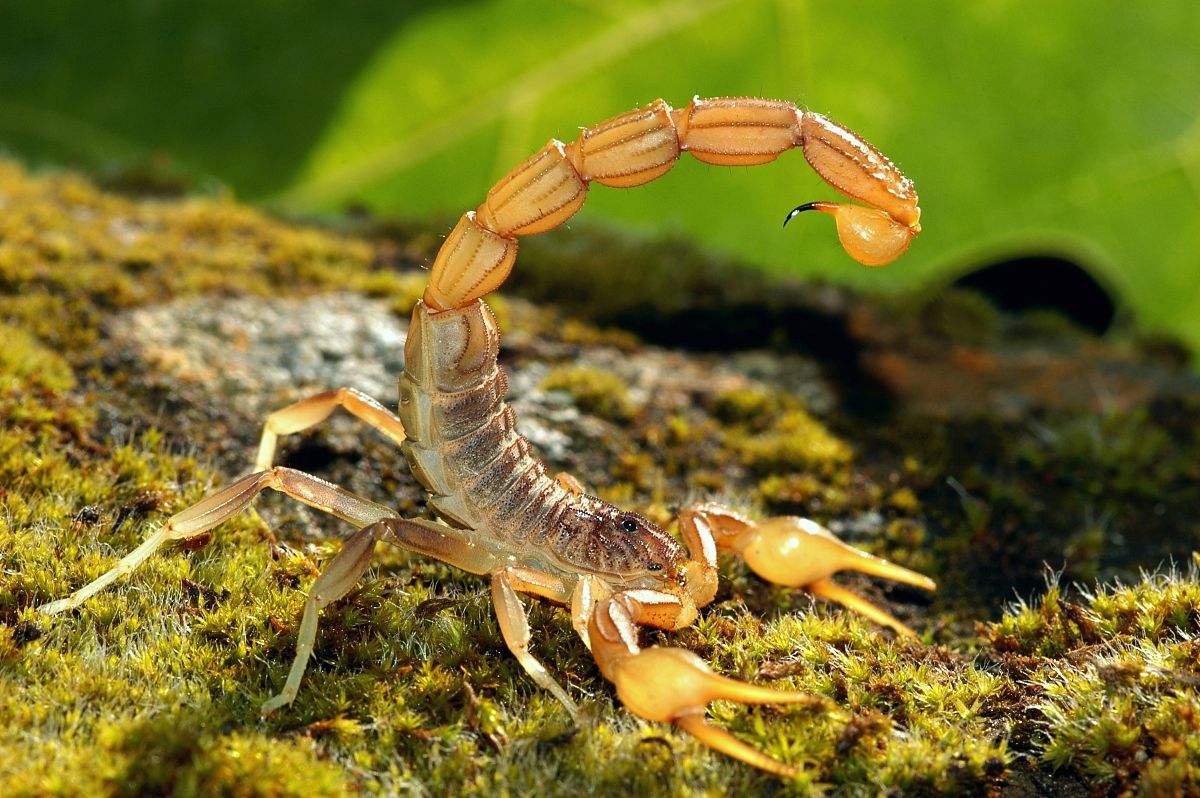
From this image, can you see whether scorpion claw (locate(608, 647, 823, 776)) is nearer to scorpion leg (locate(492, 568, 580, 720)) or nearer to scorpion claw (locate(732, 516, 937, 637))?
scorpion leg (locate(492, 568, 580, 720))

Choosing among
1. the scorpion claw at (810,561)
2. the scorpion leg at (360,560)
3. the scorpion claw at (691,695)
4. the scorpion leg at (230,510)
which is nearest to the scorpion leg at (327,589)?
the scorpion leg at (360,560)

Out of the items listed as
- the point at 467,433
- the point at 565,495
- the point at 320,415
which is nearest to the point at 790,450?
the point at 565,495

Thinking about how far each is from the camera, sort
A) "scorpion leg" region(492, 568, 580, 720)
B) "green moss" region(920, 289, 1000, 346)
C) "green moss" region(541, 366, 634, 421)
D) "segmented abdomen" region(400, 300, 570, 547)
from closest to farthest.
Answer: "scorpion leg" region(492, 568, 580, 720) → "segmented abdomen" region(400, 300, 570, 547) → "green moss" region(541, 366, 634, 421) → "green moss" region(920, 289, 1000, 346)

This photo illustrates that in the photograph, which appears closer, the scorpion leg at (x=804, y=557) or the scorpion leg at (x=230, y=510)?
the scorpion leg at (x=230, y=510)

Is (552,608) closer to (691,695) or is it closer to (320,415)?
(691,695)

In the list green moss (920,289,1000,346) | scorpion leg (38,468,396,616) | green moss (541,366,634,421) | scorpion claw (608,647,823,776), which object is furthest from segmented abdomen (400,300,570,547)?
green moss (920,289,1000,346)

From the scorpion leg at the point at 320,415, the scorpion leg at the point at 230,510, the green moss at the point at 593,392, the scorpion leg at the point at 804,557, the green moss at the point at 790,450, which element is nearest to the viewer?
the scorpion leg at the point at 230,510

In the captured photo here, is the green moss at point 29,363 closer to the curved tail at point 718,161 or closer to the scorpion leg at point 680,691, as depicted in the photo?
the curved tail at point 718,161
